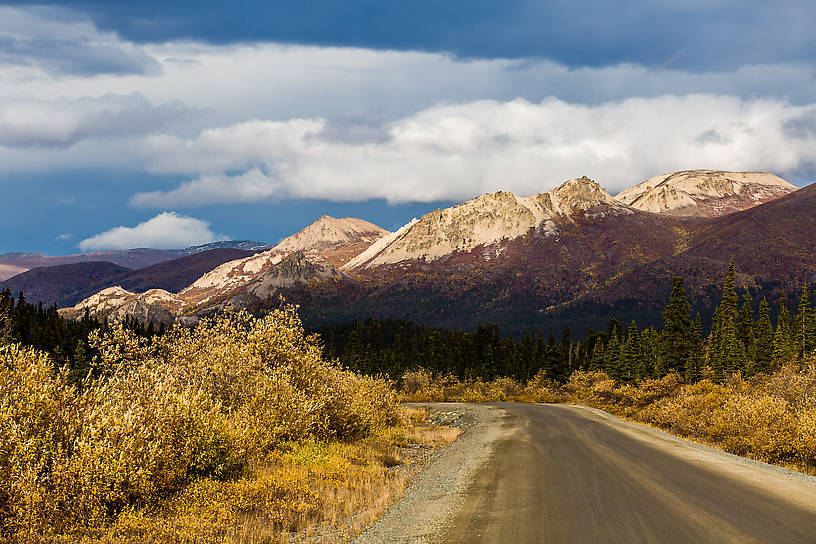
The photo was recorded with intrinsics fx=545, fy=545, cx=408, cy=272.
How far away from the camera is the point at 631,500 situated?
46.6 ft

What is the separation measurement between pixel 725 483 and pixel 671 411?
2066cm

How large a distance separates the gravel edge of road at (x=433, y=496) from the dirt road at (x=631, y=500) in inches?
12.4

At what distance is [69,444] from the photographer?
12797mm

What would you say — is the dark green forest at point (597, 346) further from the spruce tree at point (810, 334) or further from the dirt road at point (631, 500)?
the dirt road at point (631, 500)

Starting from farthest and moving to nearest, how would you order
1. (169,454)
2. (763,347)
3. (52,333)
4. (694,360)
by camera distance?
(52,333)
(763,347)
(694,360)
(169,454)

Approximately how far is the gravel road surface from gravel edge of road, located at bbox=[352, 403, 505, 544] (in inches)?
1.7

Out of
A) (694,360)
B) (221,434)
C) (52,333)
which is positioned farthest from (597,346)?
(52,333)

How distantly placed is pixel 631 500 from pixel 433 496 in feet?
18.0

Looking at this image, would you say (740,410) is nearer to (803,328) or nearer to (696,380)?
(696,380)

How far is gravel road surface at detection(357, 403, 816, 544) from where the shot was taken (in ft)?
38.0

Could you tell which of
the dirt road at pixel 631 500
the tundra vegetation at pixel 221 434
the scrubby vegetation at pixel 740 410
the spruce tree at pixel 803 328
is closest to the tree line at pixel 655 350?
the spruce tree at pixel 803 328

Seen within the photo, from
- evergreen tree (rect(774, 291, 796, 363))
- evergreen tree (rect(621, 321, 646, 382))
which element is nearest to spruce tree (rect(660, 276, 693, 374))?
evergreen tree (rect(621, 321, 646, 382))

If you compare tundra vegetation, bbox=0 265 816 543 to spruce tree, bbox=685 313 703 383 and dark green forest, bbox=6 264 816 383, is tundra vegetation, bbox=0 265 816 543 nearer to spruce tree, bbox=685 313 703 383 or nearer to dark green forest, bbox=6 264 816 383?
dark green forest, bbox=6 264 816 383

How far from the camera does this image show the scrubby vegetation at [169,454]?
1159cm
